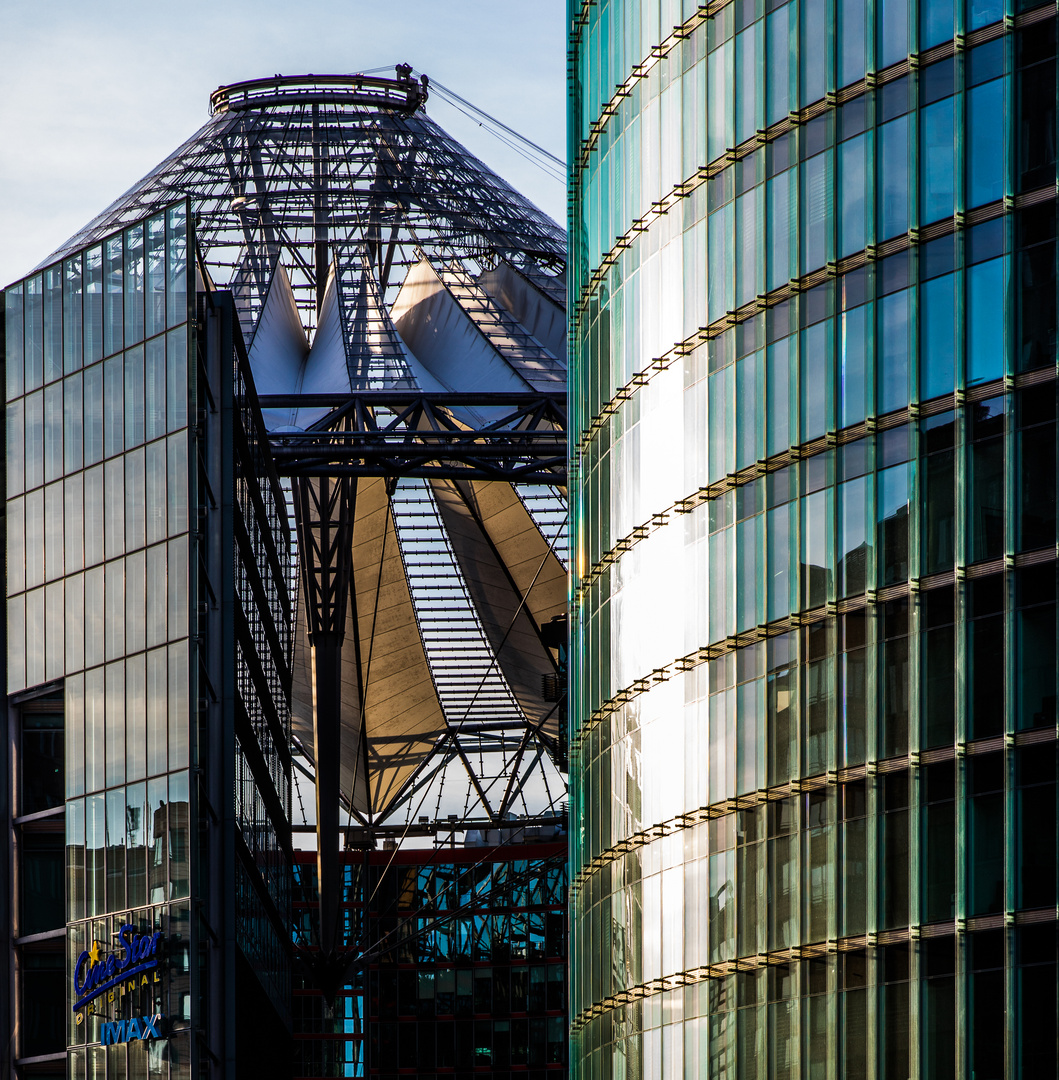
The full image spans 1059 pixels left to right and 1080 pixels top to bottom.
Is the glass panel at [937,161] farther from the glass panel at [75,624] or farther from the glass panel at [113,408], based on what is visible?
the glass panel at [75,624]

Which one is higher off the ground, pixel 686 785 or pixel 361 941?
pixel 686 785

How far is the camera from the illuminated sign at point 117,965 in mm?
49062

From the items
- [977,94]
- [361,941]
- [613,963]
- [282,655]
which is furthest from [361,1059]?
[977,94]

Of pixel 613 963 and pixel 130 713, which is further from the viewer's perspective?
pixel 130 713

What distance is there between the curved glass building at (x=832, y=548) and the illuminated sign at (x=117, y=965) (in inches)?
395

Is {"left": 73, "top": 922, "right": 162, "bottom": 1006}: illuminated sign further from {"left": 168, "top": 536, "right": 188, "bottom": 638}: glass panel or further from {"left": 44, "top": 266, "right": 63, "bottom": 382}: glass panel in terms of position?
{"left": 44, "top": 266, "right": 63, "bottom": 382}: glass panel

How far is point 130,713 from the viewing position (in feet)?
167

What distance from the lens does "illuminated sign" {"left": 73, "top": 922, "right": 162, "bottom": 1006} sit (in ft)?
161

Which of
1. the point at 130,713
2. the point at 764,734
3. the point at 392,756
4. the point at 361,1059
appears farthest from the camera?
the point at 361,1059

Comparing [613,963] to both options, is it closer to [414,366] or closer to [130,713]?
[130,713]

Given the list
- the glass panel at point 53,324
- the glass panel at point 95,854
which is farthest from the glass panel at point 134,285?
the glass panel at point 95,854

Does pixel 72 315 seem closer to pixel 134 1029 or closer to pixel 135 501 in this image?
pixel 135 501

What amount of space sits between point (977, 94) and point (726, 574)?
10556 mm

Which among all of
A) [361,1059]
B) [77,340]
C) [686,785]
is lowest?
[361,1059]
